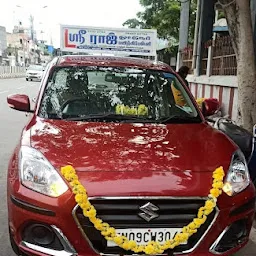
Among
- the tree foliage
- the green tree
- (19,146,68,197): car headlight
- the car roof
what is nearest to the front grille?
(19,146,68,197): car headlight

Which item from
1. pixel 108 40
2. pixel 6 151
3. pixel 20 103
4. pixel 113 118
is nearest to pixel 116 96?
pixel 113 118

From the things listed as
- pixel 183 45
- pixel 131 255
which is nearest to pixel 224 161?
pixel 131 255

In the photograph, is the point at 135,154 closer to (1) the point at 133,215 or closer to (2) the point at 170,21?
(1) the point at 133,215

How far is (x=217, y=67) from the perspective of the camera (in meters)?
10.4

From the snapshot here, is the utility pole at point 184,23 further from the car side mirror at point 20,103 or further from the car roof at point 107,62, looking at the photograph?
the car side mirror at point 20,103

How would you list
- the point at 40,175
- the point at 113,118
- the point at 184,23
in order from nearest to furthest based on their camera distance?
the point at 40,175 < the point at 113,118 < the point at 184,23

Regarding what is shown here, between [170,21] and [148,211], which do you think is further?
[170,21]

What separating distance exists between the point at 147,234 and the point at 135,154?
568 mm

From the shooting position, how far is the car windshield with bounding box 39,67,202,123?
3.63 metres

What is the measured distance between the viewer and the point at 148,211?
7.95 feet

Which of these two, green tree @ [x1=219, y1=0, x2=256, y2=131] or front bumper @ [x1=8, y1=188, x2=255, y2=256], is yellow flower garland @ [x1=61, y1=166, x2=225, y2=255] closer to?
front bumper @ [x1=8, y1=188, x2=255, y2=256]

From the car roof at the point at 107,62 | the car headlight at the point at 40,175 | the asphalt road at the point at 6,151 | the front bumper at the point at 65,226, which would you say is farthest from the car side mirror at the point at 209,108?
the car headlight at the point at 40,175

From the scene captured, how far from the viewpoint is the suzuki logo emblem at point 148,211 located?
7.93 feet

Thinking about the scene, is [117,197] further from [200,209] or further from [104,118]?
[104,118]
